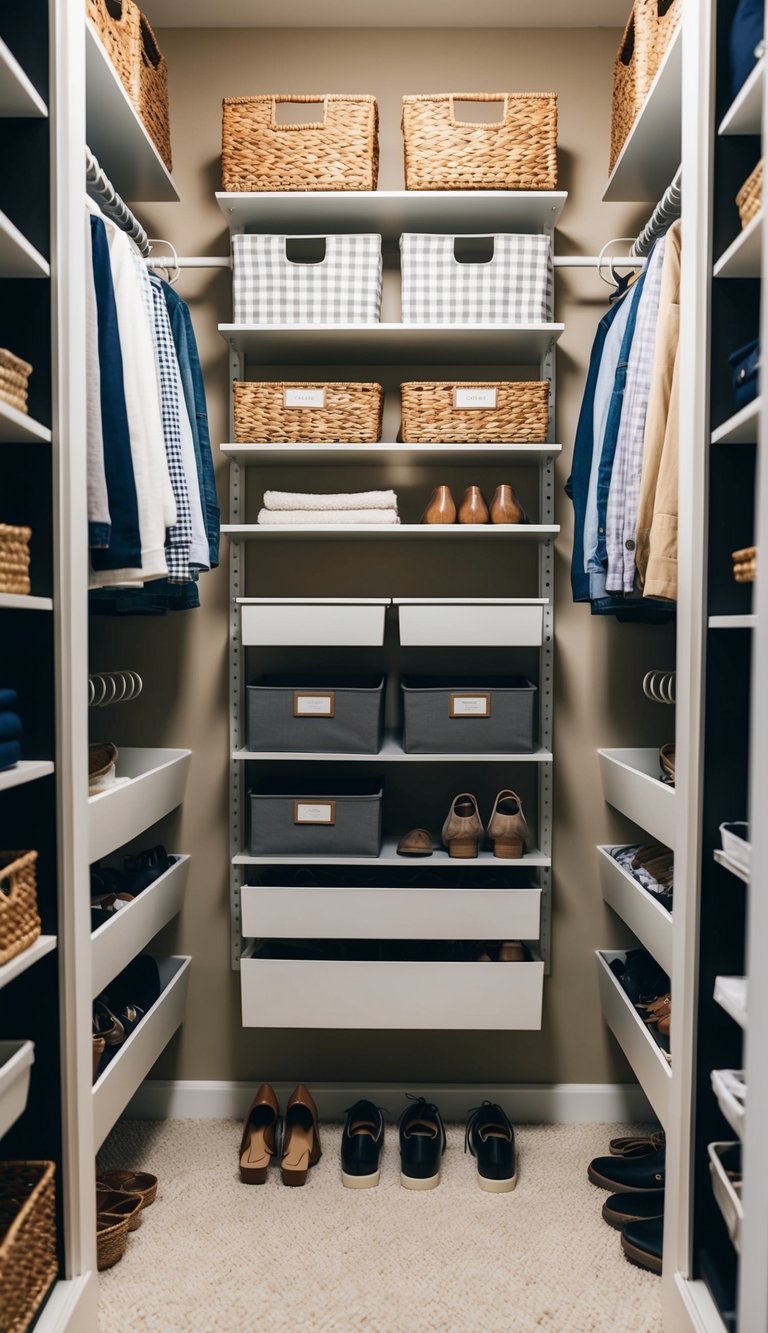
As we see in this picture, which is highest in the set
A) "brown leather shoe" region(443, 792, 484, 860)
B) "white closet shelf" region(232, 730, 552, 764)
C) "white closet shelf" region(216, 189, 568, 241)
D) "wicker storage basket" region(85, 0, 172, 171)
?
"wicker storage basket" region(85, 0, 172, 171)

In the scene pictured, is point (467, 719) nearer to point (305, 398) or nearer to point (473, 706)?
point (473, 706)

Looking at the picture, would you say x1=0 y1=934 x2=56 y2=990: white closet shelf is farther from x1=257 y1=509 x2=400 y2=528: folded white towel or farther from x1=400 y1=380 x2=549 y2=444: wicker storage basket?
x1=400 y1=380 x2=549 y2=444: wicker storage basket

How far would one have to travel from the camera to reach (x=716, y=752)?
5.04ft

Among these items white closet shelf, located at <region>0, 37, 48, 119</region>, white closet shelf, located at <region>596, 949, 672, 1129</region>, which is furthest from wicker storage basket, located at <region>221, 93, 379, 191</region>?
white closet shelf, located at <region>596, 949, 672, 1129</region>

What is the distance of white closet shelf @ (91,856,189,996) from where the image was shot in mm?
1746

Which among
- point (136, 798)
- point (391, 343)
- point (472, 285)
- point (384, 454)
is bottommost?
point (136, 798)

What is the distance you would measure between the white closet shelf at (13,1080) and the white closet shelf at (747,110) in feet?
5.65

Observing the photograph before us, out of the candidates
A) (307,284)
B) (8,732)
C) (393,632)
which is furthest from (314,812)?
(307,284)

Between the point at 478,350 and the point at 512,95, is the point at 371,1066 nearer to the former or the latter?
the point at 478,350

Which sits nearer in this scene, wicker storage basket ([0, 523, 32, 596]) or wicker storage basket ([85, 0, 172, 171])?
wicker storage basket ([0, 523, 32, 596])

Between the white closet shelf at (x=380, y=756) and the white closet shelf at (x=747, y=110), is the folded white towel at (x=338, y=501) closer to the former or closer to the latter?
the white closet shelf at (x=380, y=756)

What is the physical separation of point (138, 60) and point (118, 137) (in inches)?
6.1

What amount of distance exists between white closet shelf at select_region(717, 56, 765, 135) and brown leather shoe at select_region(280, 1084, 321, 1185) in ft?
7.23

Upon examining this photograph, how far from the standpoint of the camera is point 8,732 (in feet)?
4.48
